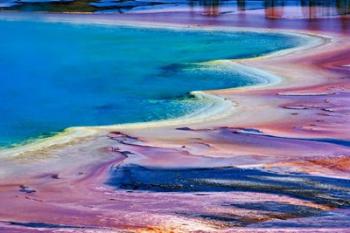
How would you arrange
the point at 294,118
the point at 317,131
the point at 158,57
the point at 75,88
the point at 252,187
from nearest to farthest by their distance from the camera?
the point at 252,187
the point at 317,131
the point at 294,118
the point at 75,88
the point at 158,57

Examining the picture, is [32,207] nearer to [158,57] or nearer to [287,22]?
[158,57]

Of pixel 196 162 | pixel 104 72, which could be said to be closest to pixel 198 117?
pixel 196 162

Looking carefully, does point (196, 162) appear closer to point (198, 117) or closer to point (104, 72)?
point (198, 117)

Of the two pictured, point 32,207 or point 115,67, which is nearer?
point 32,207

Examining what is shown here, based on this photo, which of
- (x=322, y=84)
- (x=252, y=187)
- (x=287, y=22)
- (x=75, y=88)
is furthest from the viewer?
(x=287, y=22)

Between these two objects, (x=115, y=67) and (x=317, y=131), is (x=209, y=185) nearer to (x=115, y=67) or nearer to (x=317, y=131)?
(x=317, y=131)

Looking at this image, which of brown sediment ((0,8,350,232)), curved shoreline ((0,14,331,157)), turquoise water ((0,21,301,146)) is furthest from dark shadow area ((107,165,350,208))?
turquoise water ((0,21,301,146))

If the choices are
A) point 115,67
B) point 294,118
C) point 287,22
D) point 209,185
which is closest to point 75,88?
point 115,67

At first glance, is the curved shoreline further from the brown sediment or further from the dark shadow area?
the dark shadow area
